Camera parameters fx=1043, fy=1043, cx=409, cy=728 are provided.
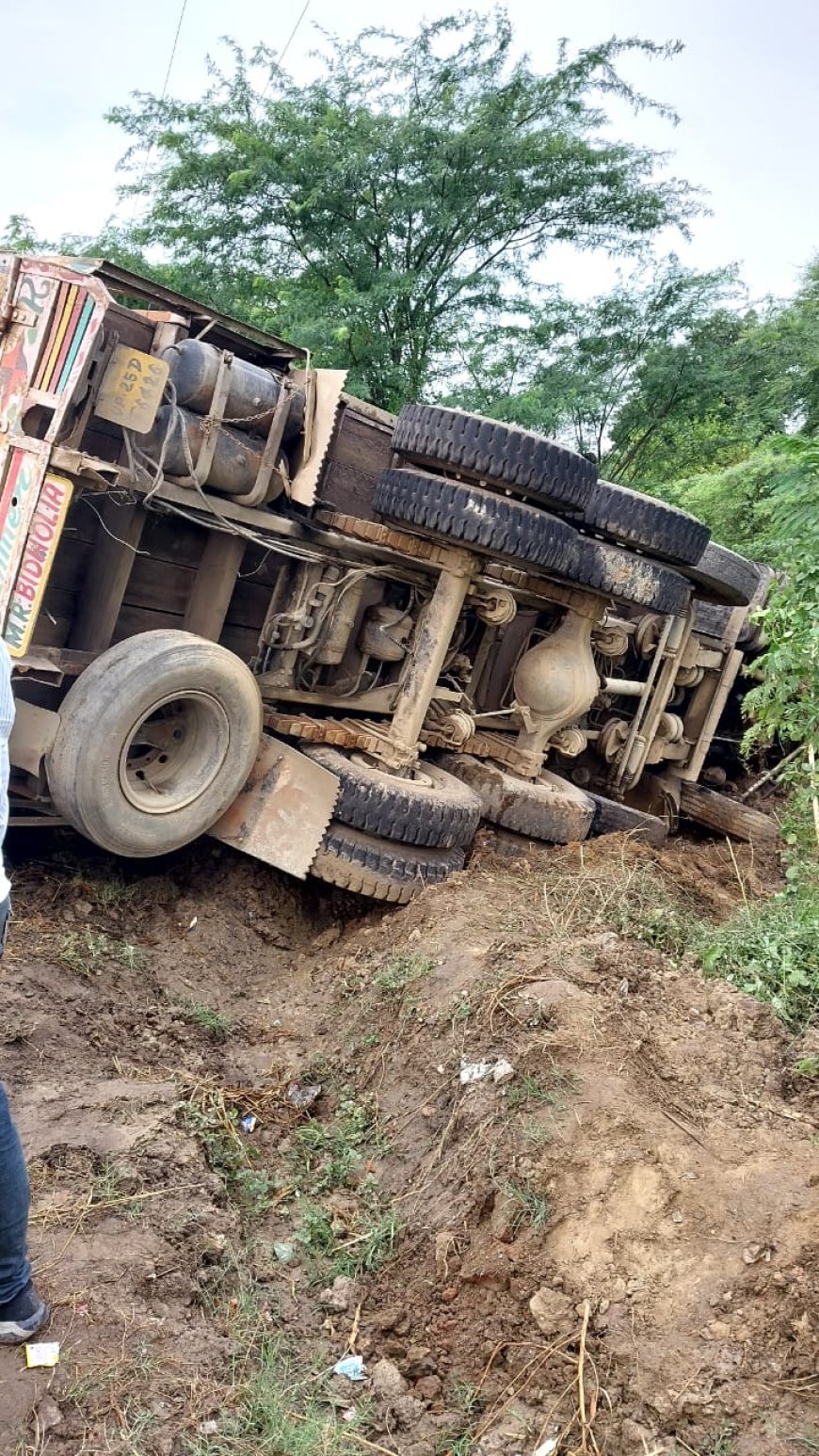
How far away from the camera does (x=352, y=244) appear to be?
12.1m

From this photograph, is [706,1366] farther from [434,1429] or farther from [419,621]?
[419,621]

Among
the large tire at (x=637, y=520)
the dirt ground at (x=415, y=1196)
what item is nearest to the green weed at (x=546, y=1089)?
the dirt ground at (x=415, y=1196)

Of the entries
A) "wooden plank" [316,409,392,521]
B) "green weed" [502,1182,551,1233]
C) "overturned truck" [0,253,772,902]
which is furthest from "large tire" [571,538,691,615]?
"green weed" [502,1182,551,1233]

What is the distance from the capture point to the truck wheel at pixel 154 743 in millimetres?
4004

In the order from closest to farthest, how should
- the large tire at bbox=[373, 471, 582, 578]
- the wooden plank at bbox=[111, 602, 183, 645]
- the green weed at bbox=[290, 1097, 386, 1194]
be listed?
the green weed at bbox=[290, 1097, 386, 1194] → the wooden plank at bbox=[111, 602, 183, 645] → the large tire at bbox=[373, 471, 582, 578]

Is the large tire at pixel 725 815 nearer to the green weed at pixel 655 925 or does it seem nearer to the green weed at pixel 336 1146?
the green weed at pixel 655 925

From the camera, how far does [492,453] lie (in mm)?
4805

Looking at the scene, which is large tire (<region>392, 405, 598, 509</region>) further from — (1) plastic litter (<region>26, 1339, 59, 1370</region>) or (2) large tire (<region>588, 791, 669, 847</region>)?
(1) plastic litter (<region>26, 1339, 59, 1370</region>)

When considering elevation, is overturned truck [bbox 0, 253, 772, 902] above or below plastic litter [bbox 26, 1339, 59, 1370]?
above

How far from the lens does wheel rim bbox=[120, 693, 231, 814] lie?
173 inches

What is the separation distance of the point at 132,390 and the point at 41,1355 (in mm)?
3190

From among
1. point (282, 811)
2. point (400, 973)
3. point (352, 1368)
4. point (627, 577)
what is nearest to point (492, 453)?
point (627, 577)

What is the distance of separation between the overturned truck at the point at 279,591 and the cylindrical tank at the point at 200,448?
1 cm

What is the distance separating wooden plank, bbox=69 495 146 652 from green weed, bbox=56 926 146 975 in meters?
1.19
